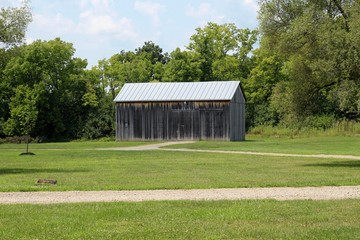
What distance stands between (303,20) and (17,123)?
157ft

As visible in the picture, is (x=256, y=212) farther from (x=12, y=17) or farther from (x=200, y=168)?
(x=12, y=17)

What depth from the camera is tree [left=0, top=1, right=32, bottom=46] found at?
27266 millimetres

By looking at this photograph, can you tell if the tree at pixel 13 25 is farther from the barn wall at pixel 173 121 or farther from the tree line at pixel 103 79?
the barn wall at pixel 173 121

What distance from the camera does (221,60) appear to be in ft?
258

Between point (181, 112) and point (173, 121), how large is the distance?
3.80 ft

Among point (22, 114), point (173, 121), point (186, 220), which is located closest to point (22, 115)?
point (22, 114)

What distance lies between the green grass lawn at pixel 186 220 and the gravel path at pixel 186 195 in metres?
1.09

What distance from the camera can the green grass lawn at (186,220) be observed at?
36.5ft

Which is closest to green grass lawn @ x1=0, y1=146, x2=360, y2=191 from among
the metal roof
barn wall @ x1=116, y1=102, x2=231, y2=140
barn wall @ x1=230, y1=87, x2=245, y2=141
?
barn wall @ x1=116, y1=102, x2=231, y2=140

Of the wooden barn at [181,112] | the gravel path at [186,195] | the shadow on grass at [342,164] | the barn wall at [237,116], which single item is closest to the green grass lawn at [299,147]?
the shadow on grass at [342,164]

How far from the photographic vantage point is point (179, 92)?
210 ft

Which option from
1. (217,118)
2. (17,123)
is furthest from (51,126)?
(217,118)

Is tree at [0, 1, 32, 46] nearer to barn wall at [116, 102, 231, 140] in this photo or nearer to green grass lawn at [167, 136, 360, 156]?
green grass lawn at [167, 136, 360, 156]

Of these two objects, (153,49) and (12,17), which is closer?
(12,17)
